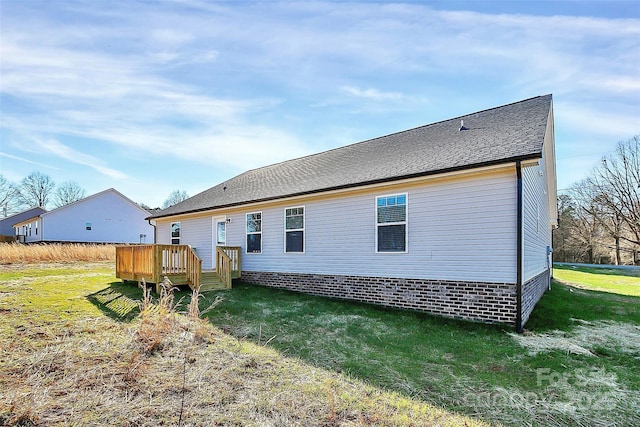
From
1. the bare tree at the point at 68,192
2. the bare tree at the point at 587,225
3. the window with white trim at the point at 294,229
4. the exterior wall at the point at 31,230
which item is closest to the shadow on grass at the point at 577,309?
the window with white trim at the point at 294,229

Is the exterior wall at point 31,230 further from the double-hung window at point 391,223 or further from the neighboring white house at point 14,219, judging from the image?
the double-hung window at point 391,223

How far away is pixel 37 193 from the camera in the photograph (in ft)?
174

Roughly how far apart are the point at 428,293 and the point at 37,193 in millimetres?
64815

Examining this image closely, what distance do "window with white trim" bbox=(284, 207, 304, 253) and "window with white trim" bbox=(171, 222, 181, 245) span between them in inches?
264

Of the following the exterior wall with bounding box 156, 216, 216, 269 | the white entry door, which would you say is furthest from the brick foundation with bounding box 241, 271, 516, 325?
the exterior wall with bounding box 156, 216, 216, 269

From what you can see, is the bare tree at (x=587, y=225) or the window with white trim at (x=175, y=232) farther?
the bare tree at (x=587, y=225)

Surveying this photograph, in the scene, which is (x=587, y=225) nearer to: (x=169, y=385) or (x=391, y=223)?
(x=391, y=223)

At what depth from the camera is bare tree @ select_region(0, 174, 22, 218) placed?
50656mm

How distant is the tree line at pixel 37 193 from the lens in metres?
51.6

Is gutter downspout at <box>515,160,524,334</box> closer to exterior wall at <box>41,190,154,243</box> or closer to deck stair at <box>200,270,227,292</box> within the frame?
deck stair at <box>200,270,227,292</box>

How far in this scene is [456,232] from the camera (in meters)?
7.39

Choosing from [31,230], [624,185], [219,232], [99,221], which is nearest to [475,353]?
[219,232]

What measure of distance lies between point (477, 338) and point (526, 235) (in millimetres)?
2897

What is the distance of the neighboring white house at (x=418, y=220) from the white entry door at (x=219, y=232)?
14cm
